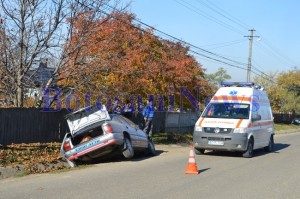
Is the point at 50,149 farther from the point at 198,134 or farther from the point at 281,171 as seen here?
the point at 281,171

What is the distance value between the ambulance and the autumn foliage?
348 cm

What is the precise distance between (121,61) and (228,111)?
4471mm

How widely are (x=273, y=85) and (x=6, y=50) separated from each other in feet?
188

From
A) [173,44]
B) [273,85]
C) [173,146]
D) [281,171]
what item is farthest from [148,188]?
[273,85]

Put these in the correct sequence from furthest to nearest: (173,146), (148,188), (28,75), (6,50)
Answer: (173,146)
(28,75)
(6,50)
(148,188)

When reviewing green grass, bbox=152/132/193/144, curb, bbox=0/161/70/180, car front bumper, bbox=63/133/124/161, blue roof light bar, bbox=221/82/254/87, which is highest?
blue roof light bar, bbox=221/82/254/87

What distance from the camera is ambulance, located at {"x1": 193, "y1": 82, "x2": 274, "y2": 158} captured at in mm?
14672

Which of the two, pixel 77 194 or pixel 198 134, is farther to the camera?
pixel 198 134

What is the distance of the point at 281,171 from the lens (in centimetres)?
1184

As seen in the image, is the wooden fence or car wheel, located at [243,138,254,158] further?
car wheel, located at [243,138,254,158]

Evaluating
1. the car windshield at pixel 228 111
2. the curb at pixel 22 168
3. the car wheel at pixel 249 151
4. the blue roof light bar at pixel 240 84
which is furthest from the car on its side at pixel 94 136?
the blue roof light bar at pixel 240 84

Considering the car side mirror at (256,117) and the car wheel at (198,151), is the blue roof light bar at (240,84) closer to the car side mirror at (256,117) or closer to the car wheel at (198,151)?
the car side mirror at (256,117)

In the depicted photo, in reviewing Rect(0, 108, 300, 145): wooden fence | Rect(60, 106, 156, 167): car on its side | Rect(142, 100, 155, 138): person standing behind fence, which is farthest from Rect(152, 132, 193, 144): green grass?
Rect(60, 106, 156, 167): car on its side

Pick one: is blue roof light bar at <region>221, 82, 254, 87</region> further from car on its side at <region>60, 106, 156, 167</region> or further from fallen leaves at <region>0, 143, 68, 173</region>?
fallen leaves at <region>0, 143, 68, 173</region>
